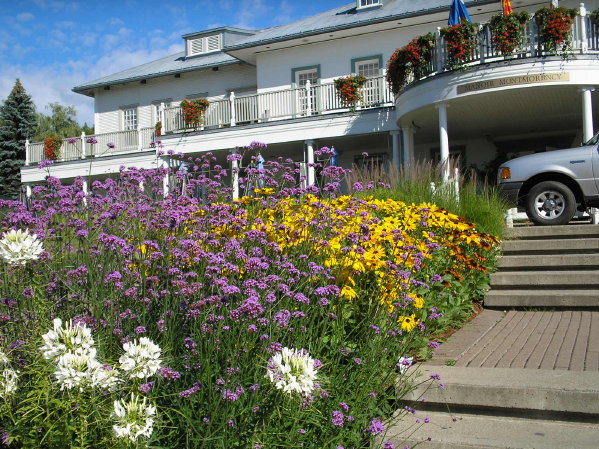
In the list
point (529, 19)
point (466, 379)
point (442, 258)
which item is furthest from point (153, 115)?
point (466, 379)

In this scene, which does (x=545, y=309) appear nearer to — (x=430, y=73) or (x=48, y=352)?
(x=48, y=352)

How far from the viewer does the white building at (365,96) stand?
14.1 m

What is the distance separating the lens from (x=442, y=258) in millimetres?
6906

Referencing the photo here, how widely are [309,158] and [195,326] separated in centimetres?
1703

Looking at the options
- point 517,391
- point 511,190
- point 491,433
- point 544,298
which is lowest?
point 491,433

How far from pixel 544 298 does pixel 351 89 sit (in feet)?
39.9

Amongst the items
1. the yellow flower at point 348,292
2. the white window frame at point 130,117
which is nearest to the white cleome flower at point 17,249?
the yellow flower at point 348,292

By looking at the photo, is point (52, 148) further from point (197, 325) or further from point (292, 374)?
point (292, 374)

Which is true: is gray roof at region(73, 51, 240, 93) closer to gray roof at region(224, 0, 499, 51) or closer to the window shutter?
the window shutter

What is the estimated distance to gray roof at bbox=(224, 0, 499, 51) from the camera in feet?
65.5

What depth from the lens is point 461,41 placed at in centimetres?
1427

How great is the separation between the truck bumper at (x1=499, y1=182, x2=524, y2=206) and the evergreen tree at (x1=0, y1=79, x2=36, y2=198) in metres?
34.8

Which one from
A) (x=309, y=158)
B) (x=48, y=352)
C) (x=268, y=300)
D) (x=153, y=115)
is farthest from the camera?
(x=153, y=115)

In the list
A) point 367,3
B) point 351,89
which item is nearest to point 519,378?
point 351,89
